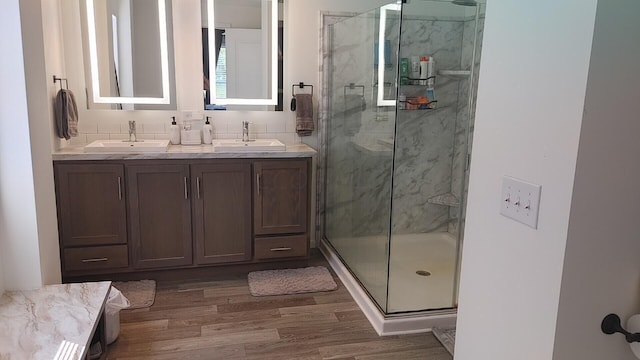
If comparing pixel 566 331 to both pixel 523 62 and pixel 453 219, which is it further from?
pixel 453 219

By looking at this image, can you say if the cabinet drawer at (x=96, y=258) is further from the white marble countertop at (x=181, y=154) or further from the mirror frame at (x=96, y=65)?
the mirror frame at (x=96, y=65)

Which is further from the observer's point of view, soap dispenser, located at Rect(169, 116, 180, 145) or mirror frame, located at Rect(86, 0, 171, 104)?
soap dispenser, located at Rect(169, 116, 180, 145)

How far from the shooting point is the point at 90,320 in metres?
2.07

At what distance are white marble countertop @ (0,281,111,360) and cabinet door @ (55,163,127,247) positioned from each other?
83cm

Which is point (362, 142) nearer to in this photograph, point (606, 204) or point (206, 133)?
point (206, 133)

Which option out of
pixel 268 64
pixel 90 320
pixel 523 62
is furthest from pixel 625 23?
pixel 268 64

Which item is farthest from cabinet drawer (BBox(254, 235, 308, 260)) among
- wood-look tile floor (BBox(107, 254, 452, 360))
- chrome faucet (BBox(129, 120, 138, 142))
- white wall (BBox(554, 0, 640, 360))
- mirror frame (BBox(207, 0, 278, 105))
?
white wall (BBox(554, 0, 640, 360))

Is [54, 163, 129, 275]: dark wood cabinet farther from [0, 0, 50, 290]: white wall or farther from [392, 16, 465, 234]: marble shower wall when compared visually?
[392, 16, 465, 234]: marble shower wall

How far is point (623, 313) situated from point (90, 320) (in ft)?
6.50

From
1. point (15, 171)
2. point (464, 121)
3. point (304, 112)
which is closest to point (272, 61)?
point (304, 112)

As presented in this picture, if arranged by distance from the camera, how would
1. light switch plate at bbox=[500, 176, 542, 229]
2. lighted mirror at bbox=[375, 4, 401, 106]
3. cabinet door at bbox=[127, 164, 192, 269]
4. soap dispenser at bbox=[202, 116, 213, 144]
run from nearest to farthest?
light switch plate at bbox=[500, 176, 542, 229] → lighted mirror at bbox=[375, 4, 401, 106] → cabinet door at bbox=[127, 164, 192, 269] → soap dispenser at bbox=[202, 116, 213, 144]

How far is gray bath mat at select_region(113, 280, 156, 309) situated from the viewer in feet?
9.90

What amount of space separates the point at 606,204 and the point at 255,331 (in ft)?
6.79

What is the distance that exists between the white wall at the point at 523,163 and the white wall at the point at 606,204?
24 millimetres
